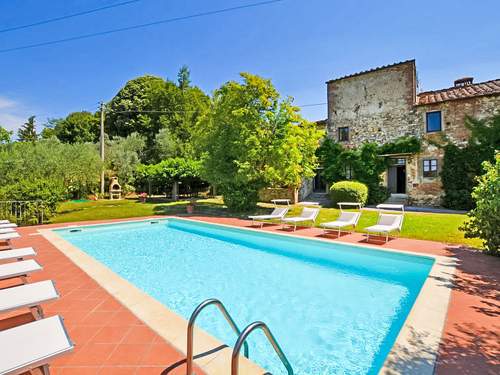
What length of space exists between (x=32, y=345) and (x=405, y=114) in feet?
71.2

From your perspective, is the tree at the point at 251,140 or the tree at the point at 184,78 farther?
the tree at the point at 184,78

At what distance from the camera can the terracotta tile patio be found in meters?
2.82

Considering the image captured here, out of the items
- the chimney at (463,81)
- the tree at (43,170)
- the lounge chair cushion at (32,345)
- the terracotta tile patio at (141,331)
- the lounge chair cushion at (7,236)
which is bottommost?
the terracotta tile patio at (141,331)

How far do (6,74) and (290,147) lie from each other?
20.4 metres

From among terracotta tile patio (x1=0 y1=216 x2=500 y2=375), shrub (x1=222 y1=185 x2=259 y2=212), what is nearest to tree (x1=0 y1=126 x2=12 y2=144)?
shrub (x1=222 y1=185 x2=259 y2=212)

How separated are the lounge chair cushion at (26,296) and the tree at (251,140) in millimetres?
11589

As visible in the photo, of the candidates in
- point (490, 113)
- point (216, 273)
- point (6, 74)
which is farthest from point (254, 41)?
point (6, 74)

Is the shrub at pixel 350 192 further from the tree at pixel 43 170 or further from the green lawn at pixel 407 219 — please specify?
the tree at pixel 43 170

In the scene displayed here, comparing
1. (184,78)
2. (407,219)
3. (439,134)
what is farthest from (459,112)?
(184,78)

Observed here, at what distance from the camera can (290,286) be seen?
246 inches

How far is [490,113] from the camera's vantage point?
1609cm

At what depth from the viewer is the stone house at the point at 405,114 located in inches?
672

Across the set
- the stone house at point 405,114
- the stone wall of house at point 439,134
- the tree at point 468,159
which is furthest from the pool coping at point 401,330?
the stone house at point 405,114

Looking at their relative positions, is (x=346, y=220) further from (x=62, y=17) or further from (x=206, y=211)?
(x=62, y=17)
